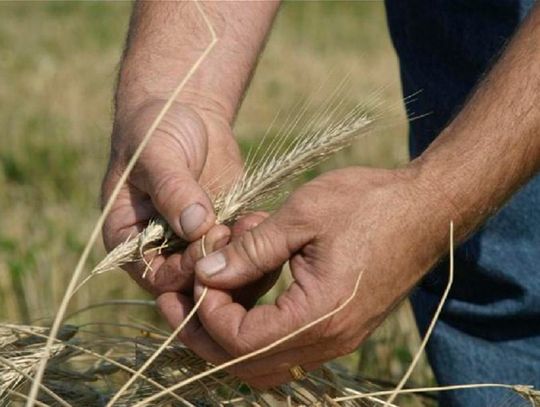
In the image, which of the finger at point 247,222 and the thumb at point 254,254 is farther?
the finger at point 247,222

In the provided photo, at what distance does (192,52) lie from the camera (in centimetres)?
202

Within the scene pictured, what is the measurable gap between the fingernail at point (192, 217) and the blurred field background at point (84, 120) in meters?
0.30

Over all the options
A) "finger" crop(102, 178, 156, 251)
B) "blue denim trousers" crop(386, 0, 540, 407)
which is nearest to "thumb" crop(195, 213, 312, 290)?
"finger" crop(102, 178, 156, 251)

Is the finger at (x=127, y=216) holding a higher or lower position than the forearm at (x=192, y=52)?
lower

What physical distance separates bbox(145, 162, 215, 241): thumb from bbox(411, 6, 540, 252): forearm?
0.27m

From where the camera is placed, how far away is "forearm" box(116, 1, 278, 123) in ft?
6.47

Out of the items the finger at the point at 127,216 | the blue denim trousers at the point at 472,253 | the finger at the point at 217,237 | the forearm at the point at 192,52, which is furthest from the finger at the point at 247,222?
the blue denim trousers at the point at 472,253

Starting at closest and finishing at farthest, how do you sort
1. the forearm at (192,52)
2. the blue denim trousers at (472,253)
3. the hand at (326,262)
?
1. the hand at (326,262)
2. the forearm at (192,52)
3. the blue denim trousers at (472,253)

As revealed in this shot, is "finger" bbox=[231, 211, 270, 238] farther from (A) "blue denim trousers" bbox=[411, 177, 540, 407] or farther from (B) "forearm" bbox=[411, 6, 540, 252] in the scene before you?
(A) "blue denim trousers" bbox=[411, 177, 540, 407]

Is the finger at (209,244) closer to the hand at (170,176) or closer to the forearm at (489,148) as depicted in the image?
the hand at (170,176)

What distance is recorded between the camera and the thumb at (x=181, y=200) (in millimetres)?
1638

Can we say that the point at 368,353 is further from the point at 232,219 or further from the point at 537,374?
the point at 232,219

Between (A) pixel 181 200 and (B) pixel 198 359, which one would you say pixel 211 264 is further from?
(B) pixel 198 359

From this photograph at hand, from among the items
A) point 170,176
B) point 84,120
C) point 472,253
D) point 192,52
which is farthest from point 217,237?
point 84,120
